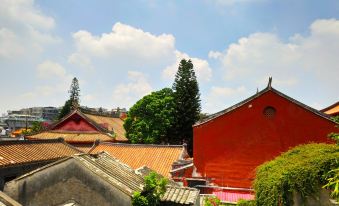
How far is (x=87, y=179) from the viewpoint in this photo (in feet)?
28.6

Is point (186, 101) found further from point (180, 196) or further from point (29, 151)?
point (180, 196)

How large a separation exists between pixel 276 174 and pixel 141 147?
17300mm

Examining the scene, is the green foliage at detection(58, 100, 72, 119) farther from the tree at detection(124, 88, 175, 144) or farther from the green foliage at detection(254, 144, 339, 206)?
the green foliage at detection(254, 144, 339, 206)

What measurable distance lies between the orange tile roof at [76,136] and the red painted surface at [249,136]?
15874 millimetres

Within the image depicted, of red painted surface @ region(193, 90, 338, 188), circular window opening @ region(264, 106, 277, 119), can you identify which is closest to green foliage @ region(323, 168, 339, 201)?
red painted surface @ region(193, 90, 338, 188)

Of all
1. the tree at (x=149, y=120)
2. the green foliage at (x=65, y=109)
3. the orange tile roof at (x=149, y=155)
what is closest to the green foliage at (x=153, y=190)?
the orange tile roof at (x=149, y=155)

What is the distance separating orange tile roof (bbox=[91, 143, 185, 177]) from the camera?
81.4 ft

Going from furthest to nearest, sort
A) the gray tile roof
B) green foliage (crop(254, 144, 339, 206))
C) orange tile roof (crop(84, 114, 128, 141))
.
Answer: orange tile roof (crop(84, 114, 128, 141)) → green foliage (crop(254, 144, 339, 206)) → the gray tile roof

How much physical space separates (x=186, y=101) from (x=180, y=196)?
31301 mm

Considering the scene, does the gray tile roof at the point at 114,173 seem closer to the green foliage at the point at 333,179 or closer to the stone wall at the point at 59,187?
the stone wall at the point at 59,187

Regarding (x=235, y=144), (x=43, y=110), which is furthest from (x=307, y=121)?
(x=43, y=110)

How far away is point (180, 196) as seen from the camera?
30.4 ft

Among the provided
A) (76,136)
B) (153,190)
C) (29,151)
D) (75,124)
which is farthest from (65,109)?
(153,190)

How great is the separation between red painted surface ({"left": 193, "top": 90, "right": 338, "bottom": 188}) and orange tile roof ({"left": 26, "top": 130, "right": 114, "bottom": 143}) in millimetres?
15874
